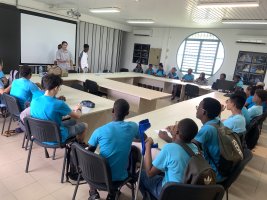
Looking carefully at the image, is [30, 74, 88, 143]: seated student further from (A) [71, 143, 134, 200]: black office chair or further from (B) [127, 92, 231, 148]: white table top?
(B) [127, 92, 231, 148]: white table top

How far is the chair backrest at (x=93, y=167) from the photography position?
1459 mm

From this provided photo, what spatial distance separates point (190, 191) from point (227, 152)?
2.12 feet

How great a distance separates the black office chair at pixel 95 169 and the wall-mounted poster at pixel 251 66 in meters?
7.43

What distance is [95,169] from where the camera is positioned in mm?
1522

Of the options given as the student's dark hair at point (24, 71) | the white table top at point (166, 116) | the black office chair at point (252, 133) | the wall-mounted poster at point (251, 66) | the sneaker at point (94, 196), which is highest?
the wall-mounted poster at point (251, 66)

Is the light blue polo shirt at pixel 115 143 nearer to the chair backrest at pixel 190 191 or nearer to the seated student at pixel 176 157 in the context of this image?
the seated student at pixel 176 157

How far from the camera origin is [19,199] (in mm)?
1937

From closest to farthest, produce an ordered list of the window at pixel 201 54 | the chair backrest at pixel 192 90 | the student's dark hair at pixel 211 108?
the student's dark hair at pixel 211 108
the chair backrest at pixel 192 90
the window at pixel 201 54

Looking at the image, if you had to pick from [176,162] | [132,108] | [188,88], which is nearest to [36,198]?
[176,162]

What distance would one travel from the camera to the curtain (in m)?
8.24

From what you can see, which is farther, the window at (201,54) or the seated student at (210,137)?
the window at (201,54)

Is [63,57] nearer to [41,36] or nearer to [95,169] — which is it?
[41,36]

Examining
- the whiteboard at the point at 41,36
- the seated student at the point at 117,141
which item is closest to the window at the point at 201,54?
the whiteboard at the point at 41,36

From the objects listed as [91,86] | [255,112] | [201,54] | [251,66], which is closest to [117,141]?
[255,112]
